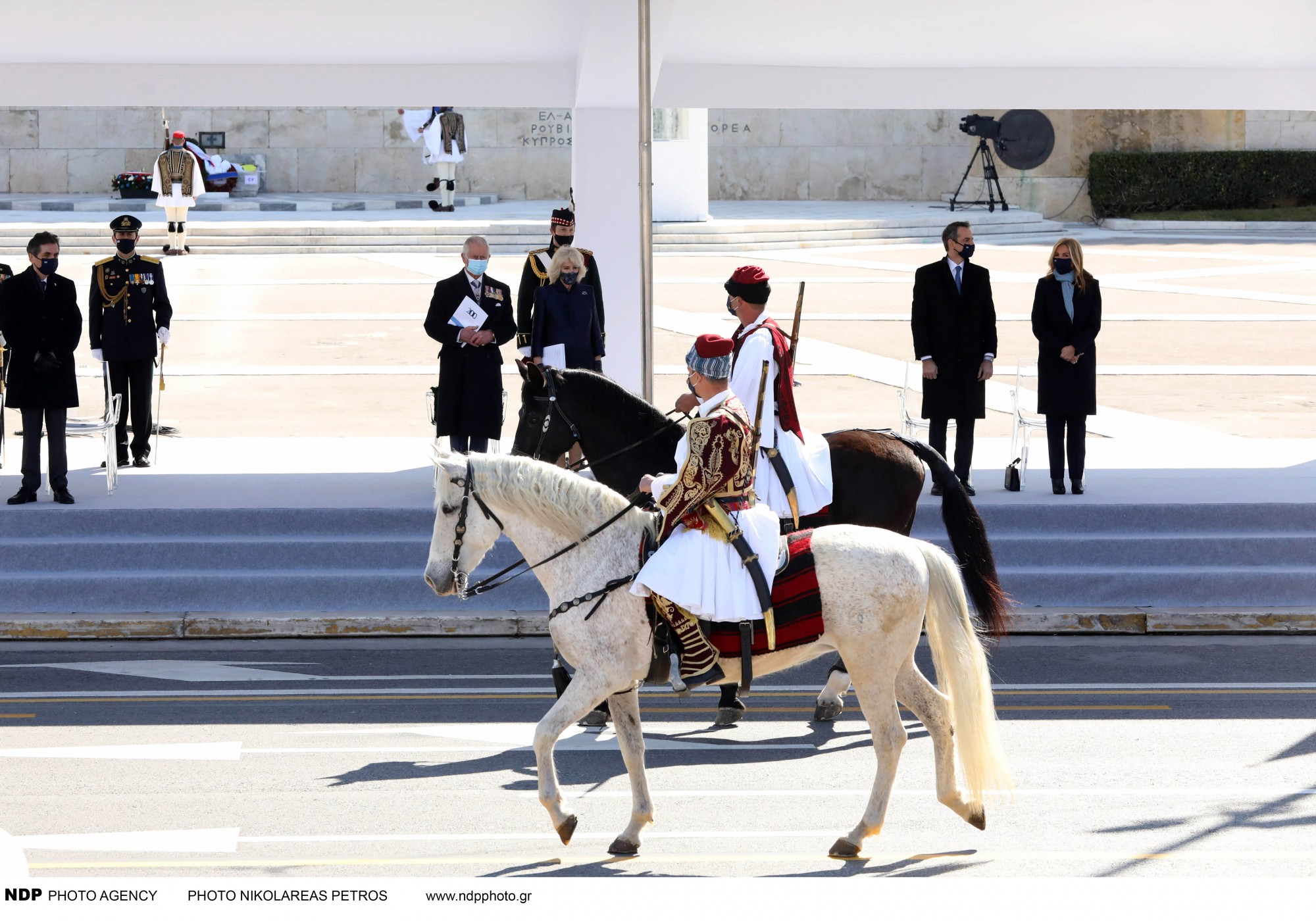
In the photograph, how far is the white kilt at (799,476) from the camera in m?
8.62

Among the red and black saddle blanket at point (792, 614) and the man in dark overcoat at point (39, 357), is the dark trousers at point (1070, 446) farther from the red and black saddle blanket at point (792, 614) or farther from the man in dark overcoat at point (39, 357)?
the man in dark overcoat at point (39, 357)

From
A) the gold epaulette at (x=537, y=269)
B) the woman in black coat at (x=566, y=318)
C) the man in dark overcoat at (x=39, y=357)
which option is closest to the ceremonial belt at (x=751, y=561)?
the woman in black coat at (x=566, y=318)

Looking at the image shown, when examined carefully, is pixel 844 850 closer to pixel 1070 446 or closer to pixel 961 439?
pixel 961 439

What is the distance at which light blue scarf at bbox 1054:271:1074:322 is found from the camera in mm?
12898

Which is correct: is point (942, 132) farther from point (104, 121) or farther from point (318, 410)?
point (318, 410)

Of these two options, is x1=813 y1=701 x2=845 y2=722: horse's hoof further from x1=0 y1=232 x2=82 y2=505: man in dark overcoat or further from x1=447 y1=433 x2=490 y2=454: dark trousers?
x1=0 y1=232 x2=82 y2=505: man in dark overcoat

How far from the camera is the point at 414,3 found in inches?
496

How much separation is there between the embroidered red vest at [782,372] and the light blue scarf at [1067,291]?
4.85 meters

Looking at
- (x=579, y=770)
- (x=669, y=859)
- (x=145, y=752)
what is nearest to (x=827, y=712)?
(x=579, y=770)

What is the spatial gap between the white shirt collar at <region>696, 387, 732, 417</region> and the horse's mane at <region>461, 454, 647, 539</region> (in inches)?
22.9

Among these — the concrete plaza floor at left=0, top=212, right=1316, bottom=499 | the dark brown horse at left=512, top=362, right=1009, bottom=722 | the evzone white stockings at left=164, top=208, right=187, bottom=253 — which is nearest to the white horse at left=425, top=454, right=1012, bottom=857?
the dark brown horse at left=512, top=362, right=1009, bottom=722

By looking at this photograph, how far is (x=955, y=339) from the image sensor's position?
12703mm

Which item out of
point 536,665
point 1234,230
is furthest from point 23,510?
point 1234,230

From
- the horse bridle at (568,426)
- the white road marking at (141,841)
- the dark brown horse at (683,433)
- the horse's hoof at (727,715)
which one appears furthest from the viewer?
the horse's hoof at (727,715)
